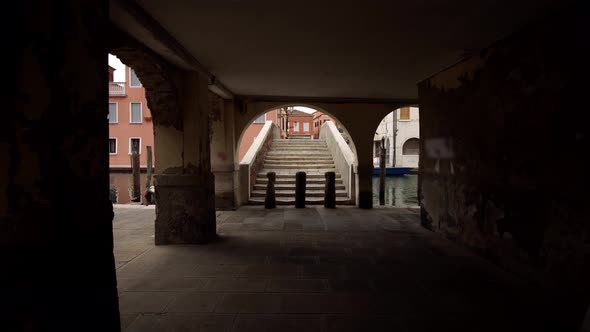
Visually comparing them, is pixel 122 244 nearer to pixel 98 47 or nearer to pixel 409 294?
pixel 98 47

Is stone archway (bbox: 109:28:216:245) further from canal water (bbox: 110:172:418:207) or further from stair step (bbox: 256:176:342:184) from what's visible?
canal water (bbox: 110:172:418:207)

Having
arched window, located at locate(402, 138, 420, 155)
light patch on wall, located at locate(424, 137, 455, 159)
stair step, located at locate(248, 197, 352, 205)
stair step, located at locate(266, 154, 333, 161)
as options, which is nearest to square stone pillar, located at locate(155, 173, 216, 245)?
stair step, located at locate(248, 197, 352, 205)

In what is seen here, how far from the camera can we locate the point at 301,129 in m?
45.3

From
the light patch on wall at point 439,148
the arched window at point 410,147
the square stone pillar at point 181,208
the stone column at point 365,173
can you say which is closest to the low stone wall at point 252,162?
the stone column at point 365,173

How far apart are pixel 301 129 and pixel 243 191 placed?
37751 millimetres

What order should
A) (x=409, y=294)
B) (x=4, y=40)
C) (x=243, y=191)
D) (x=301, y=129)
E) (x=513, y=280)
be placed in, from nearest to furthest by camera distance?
(x=4, y=40) < (x=409, y=294) < (x=513, y=280) < (x=243, y=191) < (x=301, y=129)

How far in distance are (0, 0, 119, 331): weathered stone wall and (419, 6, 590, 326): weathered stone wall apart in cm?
379

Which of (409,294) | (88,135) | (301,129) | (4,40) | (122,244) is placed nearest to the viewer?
(4,40)

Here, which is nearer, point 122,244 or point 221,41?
point 221,41

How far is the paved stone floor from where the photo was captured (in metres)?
2.39

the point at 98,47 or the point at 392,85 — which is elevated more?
the point at 392,85

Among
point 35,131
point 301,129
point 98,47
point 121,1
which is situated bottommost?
point 35,131

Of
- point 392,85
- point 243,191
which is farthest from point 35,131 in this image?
point 243,191

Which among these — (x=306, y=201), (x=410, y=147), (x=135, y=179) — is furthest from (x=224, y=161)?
(x=410, y=147)
